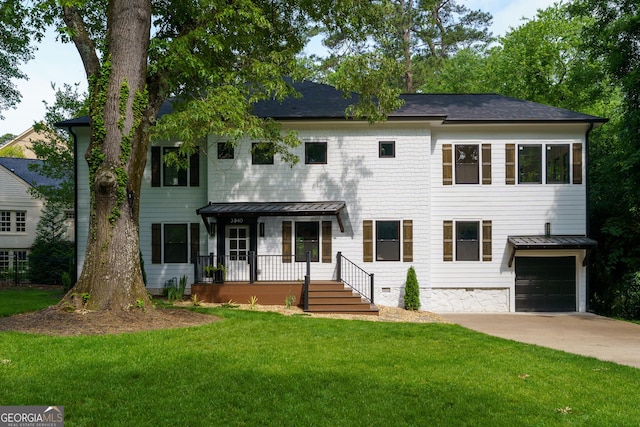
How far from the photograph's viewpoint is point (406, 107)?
17.0 metres

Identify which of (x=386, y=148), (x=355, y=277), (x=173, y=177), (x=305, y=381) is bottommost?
(x=305, y=381)

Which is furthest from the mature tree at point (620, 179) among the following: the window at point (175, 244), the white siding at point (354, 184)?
the window at point (175, 244)

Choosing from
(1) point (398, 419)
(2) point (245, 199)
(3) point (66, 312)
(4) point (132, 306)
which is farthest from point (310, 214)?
(1) point (398, 419)

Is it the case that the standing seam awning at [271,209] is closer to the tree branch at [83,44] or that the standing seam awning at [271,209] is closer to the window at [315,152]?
the window at [315,152]

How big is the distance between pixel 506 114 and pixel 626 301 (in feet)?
22.6

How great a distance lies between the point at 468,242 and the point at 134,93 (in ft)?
36.4

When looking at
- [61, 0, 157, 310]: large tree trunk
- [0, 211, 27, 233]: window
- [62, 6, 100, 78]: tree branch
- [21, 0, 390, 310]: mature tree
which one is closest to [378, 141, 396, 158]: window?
[21, 0, 390, 310]: mature tree

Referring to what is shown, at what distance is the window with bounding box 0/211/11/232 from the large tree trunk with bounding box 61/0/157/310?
2347 centimetres

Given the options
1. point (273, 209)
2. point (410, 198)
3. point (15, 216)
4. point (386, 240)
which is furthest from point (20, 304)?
point (15, 216)

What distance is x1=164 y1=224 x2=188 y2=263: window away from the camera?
16.8m

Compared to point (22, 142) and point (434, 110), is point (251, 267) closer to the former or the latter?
point (434, 110)

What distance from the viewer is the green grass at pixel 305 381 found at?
527cm

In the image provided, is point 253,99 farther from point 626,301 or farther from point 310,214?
point 626,301

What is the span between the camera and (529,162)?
16531 mm
